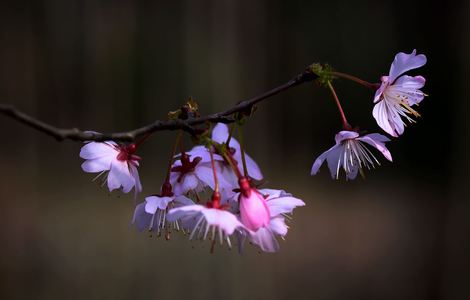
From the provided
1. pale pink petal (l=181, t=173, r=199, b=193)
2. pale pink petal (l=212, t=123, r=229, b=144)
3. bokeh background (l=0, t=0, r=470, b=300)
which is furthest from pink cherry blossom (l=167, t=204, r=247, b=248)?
bokeh background (l=0, t=0, r=470, b=300)

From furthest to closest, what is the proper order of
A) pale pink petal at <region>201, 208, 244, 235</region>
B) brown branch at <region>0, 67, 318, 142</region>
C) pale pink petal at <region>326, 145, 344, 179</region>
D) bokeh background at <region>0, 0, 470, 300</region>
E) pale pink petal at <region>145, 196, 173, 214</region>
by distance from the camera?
bokeh background at <region>0, 0, 470, 300</region>, pale pink petal at <region>326, 145, 344, 179</region>, pale pink petal at <region>145, 196, 173, 214</region>, pale pink petal at <region>201, 208, 244, 235</region>, brown branch at <region>0, 67, 318, 142</region>

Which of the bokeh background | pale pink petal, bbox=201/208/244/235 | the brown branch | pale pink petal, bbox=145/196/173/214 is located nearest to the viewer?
the brown branch

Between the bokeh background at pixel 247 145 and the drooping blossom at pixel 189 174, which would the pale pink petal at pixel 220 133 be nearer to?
the drooping blossom at pixel 189 174

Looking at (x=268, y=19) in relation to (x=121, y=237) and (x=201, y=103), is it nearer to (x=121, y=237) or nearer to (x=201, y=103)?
(x=201, y=103)

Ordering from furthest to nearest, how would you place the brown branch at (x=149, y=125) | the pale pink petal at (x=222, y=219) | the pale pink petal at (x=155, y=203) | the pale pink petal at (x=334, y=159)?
the pale pink petal at (x=334, y=159) → the pale pink petal at (x=155, y=203) → the pale pink petal at (x=222, y=219) → the brown branch at (x=149, y=125)

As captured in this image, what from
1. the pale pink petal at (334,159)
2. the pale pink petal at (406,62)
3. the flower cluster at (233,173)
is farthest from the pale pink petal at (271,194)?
the pale pink petal at (406,62)

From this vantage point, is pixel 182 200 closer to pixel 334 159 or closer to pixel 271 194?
pixel 271 194

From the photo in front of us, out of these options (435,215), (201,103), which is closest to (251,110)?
(201,103)

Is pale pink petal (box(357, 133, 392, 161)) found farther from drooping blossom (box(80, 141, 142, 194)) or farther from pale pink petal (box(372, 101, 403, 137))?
drooping blossom (box(80, 141, 142, 194))
